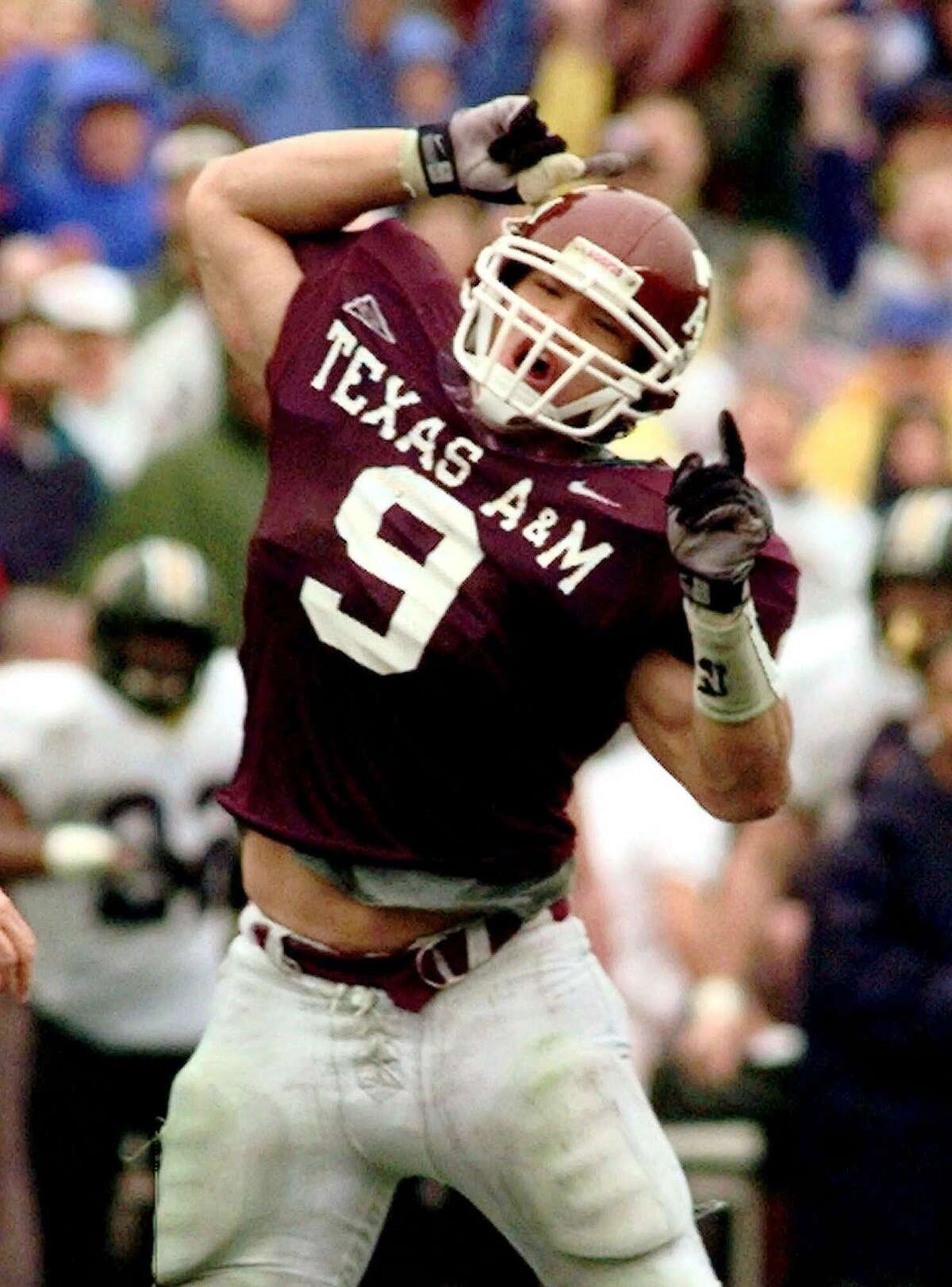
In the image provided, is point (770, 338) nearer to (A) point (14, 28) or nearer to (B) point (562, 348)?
(A) point (14, 28)

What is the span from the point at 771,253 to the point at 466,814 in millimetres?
5793

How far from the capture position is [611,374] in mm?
4902

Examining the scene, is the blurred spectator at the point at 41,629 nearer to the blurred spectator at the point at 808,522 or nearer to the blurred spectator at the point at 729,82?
the blurred spectator at the point at 808,522

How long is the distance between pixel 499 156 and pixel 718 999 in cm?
304

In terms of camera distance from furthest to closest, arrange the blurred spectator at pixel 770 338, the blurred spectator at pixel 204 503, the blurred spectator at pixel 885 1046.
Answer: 1. the blurred spectator at pixel 770 338
2. the blurred spectator at pixel 204 503
3. the blurred spectator at pixel 885 1046

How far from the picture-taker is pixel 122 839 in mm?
7281

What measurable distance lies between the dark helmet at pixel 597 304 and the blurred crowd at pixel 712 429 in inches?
29.0

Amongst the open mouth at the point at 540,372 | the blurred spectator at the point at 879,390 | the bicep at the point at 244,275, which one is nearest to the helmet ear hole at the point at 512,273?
the open mouth at the point at 540,372

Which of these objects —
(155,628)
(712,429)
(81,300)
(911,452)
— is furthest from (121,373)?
(155,628)

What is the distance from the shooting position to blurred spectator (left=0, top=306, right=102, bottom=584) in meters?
8.75

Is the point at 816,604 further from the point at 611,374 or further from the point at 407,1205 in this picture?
the point at 611,374

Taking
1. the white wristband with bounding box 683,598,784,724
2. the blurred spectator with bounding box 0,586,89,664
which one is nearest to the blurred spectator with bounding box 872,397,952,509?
the blurred spectator with bounding box 0,586,89,664

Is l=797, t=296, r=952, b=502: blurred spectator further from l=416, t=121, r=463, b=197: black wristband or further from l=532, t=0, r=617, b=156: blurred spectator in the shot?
l=416, t=121, r=463, b=197: black wristband

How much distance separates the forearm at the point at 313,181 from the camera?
17.2ft
